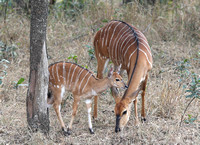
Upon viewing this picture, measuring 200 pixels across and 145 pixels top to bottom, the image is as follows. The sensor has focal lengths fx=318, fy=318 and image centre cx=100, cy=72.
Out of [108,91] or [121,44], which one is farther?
[108,91]

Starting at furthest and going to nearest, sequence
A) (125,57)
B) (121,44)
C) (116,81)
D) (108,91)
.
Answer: (108,91)
(121,44)
(125,57)
(116,81)

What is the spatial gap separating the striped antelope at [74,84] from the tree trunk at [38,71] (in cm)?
27

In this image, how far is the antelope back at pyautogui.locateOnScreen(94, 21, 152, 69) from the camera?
4.10 m

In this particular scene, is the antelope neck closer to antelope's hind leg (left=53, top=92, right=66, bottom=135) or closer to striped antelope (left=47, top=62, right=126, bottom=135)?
striped antelope (left=47, top=62, right=126, bottom=135)

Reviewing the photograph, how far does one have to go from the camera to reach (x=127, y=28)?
14.9 ft

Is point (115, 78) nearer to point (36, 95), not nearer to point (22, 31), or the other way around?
point (36, 95)

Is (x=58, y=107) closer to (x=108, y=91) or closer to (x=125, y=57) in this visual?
(x=125, y=57)

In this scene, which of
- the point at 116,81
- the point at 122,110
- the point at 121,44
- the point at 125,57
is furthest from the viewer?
the point at 121,44

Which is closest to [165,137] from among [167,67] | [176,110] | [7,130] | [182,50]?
[176,110]

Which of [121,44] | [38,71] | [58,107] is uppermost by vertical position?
[121,44]

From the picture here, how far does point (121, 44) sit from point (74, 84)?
3.11 ft

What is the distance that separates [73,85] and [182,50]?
3.26 metres

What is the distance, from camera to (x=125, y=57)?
13.8 feet

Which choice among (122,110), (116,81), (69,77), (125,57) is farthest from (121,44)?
(122,110)
